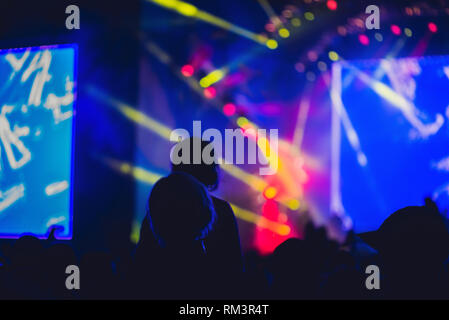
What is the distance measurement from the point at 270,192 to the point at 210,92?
0.94 m

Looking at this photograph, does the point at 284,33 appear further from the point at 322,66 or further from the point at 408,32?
the point at 408,32

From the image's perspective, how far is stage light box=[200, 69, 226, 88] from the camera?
390cm

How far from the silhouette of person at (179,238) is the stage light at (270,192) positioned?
7.72 ft

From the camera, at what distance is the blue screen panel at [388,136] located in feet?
11.4

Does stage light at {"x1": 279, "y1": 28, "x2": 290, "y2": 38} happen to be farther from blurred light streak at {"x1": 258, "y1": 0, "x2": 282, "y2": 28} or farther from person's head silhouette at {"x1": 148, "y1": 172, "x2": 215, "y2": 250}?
person's head silhouette at {"x1": 148, "y1": 172, "x2": 215, "y2": 250}

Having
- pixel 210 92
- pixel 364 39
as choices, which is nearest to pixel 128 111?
pixel 210 92

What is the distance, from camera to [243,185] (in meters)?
3.91

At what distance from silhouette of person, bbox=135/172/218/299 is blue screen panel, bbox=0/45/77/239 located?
87.9 inches

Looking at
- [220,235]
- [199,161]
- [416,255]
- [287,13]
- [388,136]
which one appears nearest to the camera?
[416,255]

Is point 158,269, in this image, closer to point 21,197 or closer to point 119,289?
point 119,289

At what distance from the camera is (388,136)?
360 centimetres

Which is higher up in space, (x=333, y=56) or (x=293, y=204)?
(x=333, y=56)

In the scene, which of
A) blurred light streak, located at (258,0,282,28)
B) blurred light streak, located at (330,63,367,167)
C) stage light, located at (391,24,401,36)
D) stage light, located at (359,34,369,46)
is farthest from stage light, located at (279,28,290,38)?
stage light, located at (391,24,401,36)

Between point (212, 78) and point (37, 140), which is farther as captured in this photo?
point (212, 78)
